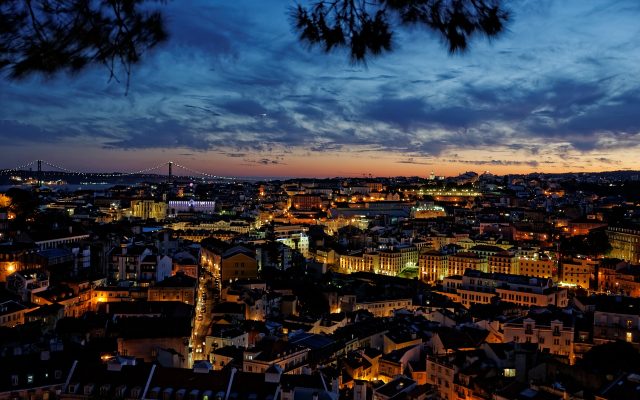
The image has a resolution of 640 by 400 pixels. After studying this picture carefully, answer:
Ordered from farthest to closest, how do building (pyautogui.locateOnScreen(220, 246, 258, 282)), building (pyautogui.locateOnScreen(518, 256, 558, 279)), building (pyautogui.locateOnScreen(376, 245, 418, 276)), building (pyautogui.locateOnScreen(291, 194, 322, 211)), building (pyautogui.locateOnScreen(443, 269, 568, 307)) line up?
building (pyautogui.locateOnScreen(291, 194, 322, 211)) < building (pyautogui.locateOnScreen(376, 245, 418, 276)) < building (pyautogui.locateOnScreen(518, 256, 558, 279)) < building (pyautogui.locateOnScreen(220, 246, 258, 282)) < building (pyautogui.locateOnScreen(443, 269, 568, 307))

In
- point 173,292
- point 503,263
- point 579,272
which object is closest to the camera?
point 173,292

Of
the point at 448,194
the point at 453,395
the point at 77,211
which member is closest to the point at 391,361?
the point at 453,395

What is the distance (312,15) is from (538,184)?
70914 mm

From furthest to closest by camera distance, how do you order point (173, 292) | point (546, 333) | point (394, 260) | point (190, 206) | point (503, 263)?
1. point (190, 206)
2. point (394, 260)
3. point (503, 263)
4. point (173, 292)
5. point (546, 333)

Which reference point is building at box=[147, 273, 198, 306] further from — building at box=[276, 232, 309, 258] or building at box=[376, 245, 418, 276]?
building at box=[276, 232, 309, 258]

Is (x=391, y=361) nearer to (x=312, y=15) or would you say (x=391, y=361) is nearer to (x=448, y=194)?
(x=312, y=15)

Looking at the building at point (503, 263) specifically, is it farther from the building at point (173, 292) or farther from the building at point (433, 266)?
the building at point (173, 292)

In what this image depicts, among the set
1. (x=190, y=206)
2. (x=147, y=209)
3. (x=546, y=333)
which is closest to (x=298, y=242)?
(x=147, y=209)

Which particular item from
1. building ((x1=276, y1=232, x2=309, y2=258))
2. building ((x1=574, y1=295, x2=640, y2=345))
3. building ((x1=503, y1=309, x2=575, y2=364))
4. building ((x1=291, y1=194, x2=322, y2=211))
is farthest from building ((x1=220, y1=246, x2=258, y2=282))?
building ((x1=291, y1=194, x2=322, y2=211))

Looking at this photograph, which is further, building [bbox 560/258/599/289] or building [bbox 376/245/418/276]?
building [bbox 376/245/418/276]

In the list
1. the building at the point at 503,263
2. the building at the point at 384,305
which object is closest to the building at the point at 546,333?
the building at the point at 384,305

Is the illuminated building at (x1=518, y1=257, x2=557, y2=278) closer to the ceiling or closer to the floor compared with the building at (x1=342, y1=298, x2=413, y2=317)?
closer to the ceiling

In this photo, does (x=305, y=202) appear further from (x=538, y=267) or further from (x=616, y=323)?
(x=616, y=323)

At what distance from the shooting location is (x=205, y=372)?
9008mm
